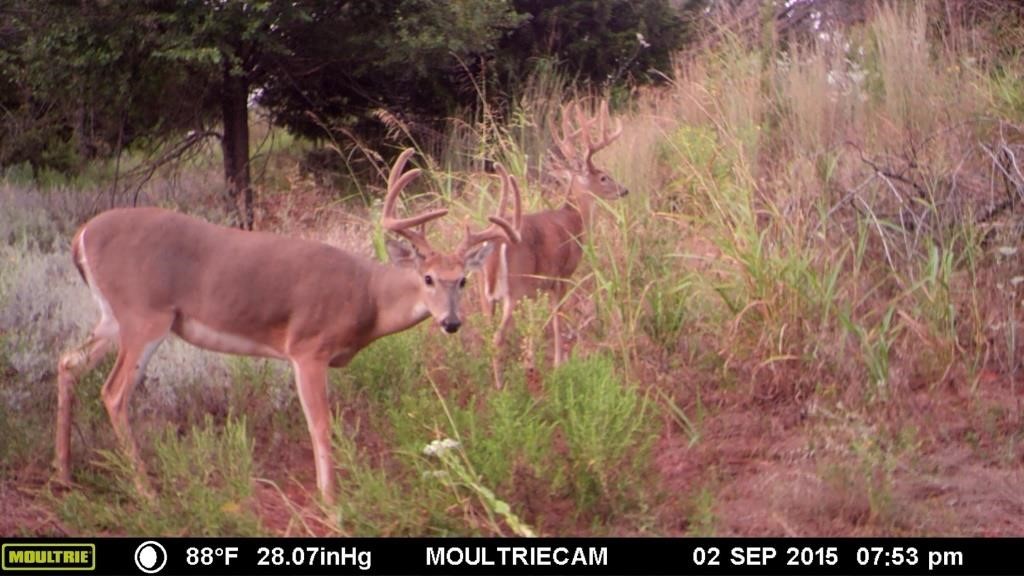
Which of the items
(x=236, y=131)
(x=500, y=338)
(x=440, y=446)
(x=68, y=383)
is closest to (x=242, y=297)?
(x=68, y=383)

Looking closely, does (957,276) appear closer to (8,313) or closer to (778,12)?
(8,313)

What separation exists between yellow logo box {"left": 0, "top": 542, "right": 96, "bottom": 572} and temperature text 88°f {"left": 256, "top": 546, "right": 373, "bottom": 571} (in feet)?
2.26

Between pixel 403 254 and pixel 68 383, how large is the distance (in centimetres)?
174

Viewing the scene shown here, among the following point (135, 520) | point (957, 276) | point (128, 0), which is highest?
point (128, 0)

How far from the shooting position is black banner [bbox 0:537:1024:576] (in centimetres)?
522

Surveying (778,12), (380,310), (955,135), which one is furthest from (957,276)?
(778,12)

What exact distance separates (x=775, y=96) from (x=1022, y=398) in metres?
4.48

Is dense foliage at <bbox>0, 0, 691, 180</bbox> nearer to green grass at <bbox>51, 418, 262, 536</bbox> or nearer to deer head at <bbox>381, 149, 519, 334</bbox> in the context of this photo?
deer head at <bbox>381, 149, 519, 334</bbox>

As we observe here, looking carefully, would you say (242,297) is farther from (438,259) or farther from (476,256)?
(476,256)

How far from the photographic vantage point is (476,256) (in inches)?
261

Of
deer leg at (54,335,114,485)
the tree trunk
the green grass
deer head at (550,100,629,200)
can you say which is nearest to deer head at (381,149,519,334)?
the green grass

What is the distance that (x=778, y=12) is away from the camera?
53.8 feet

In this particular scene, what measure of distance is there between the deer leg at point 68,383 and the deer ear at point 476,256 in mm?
1814

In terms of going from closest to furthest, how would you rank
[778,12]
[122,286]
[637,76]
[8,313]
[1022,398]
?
[122,286], [1022,398], [8,313], [778,12], [637,76]
